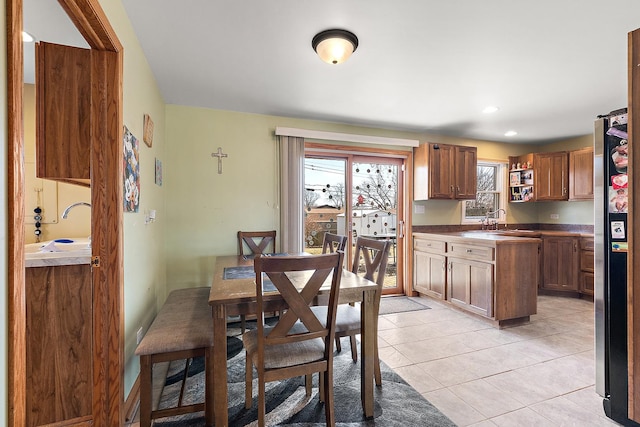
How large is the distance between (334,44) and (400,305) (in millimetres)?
3172

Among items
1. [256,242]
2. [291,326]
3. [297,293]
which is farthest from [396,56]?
[256,242]

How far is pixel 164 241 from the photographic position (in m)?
3.20

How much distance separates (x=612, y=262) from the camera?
1.74 meters

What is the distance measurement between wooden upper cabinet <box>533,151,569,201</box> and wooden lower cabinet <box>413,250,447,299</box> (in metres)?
2.11

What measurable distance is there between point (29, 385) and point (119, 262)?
801 millimetres

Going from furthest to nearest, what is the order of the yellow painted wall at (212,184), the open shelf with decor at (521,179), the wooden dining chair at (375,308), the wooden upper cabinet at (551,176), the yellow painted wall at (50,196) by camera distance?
the open shelf with decor at (521,179) < the wooden upper cabinet at (551,176) < the yellow painted wall at (212,184) < the yellow painted wall at (50,196) < the wooden dining chair at (375,308)

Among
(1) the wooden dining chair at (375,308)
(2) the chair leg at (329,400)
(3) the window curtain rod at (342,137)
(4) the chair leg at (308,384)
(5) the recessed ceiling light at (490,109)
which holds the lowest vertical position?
(4) the chair leg at (308,384)

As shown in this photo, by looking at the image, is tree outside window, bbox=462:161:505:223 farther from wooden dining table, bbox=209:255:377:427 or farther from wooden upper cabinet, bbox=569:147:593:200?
wooden dining table, bbox=209:255:377:427

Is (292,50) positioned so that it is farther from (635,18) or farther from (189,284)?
(189,284)

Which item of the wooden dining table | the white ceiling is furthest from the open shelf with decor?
the wooden dining table

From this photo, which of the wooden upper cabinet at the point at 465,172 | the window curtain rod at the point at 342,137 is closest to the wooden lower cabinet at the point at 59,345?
the window curtain rod at the point at 342,137

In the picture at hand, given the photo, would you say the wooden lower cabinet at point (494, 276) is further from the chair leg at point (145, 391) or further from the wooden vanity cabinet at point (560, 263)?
the chair leg at point (145, 391)

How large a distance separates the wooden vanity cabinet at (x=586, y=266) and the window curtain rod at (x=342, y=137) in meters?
2.64

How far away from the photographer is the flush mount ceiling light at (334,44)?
1945 mm
